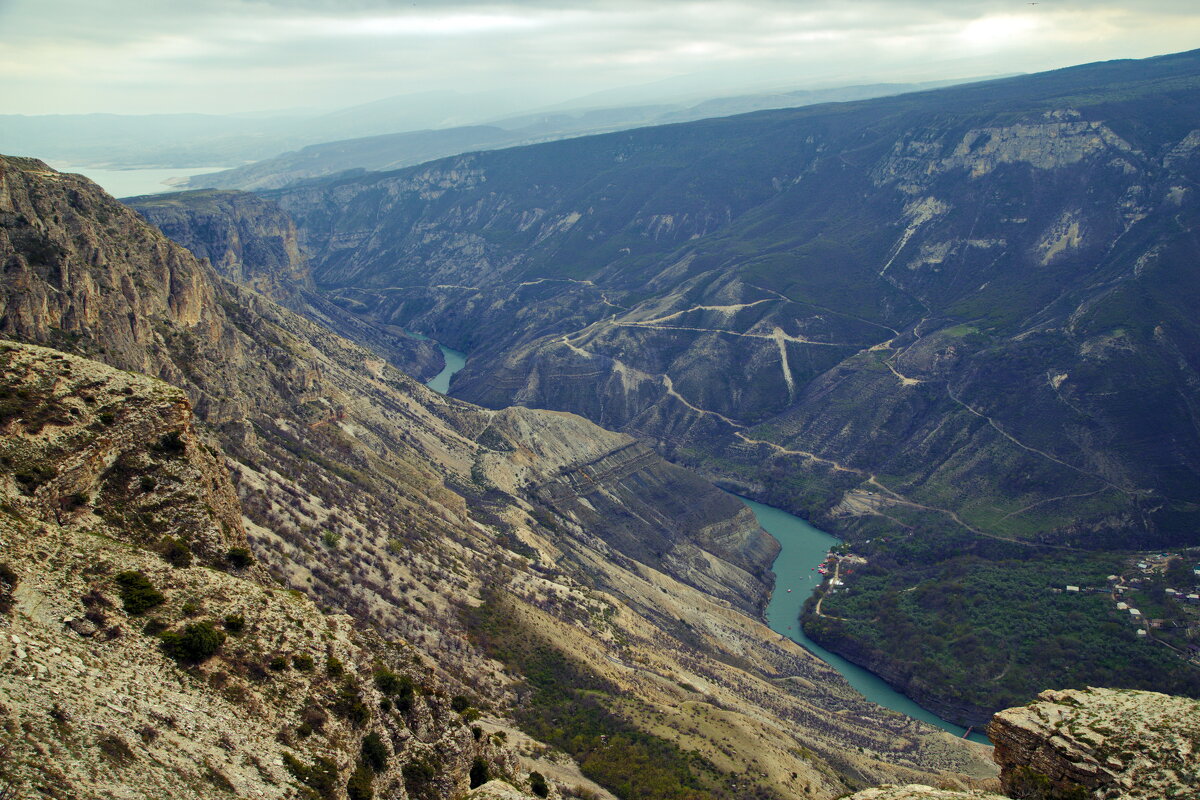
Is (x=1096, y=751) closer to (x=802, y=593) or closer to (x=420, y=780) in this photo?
(x=420, y=780)

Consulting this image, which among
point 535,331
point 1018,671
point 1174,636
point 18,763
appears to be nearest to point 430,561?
point 18,763

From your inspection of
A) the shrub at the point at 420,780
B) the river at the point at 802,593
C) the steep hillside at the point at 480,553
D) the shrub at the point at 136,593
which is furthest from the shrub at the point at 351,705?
the river at the point at 802,593

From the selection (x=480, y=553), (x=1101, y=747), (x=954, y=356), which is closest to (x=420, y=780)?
(x=1101, y=747)

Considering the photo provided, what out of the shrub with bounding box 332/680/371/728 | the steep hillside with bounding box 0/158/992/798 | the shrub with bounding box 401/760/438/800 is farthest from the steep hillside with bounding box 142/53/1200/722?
the shrub with bounding box 332/680/371/728

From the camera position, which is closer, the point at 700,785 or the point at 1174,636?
the point at 700,785

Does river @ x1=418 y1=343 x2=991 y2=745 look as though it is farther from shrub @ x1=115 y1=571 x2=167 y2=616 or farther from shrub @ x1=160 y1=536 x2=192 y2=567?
shrub @ x1=115 y1=571 x2=167 y2=616

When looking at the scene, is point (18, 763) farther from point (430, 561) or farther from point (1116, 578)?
point (1116, 578)
